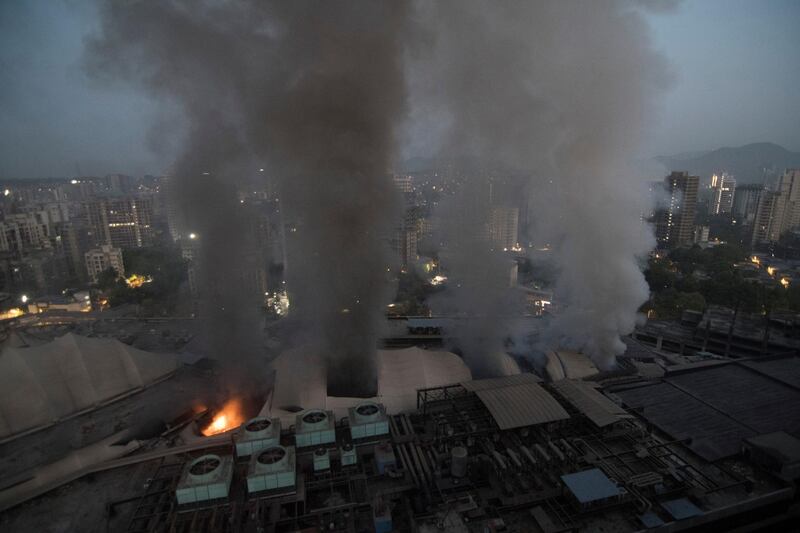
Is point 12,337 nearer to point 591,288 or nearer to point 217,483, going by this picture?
point 217,483

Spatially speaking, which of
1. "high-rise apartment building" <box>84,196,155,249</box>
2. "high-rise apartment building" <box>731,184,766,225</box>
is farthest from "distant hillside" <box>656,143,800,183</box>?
"high-rise apartment building" <box>84,196,155,249</box>

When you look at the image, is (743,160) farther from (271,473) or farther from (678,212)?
(271,473)

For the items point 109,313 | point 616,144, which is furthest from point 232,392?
point 109,313

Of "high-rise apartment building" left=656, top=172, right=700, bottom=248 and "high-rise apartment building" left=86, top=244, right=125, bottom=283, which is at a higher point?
"high-rise apartment building" left=656, top=172, right=700, bottom=248

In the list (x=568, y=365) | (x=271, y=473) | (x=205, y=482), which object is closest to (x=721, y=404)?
(x=568, y=365)

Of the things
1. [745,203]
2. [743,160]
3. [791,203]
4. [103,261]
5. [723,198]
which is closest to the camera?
[103,261]

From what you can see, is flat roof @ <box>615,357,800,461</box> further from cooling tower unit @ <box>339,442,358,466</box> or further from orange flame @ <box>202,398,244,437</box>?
orange flame @ <box>202,398,244,437</box>
